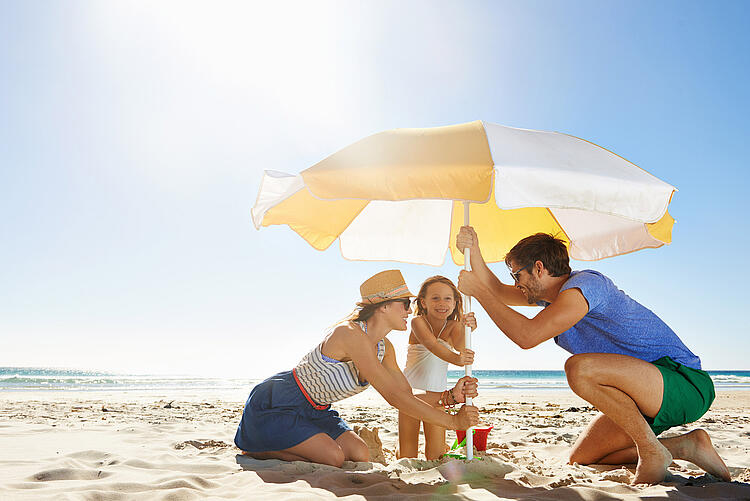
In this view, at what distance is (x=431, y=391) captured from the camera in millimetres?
4078

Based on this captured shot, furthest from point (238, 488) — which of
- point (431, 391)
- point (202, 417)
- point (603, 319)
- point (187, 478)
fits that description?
point (202, 417)

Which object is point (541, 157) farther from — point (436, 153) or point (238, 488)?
point (238, 488)

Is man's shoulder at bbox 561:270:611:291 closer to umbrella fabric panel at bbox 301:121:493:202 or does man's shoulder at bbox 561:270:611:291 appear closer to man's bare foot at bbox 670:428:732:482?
umbrella fabric panel at bbox 301:121:493:202

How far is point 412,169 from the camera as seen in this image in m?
2.69

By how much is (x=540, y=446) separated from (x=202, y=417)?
5.21m

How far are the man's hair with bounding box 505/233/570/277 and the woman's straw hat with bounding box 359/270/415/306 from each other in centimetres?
81

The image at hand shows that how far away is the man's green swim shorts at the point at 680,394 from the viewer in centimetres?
305

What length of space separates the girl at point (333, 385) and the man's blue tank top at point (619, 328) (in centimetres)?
90

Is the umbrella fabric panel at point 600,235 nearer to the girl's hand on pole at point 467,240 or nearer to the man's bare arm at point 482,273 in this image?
the man's bare arm at point 482,273

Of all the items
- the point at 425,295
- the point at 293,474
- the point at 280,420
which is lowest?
the point at 293,474

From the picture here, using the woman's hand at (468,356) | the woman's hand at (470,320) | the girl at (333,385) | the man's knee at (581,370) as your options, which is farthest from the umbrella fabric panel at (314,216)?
the man's knee at (581,370)

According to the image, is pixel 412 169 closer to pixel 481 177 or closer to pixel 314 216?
pixel 481 177

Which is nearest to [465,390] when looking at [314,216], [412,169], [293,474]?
[293,474]

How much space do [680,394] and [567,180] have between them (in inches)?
63.9
